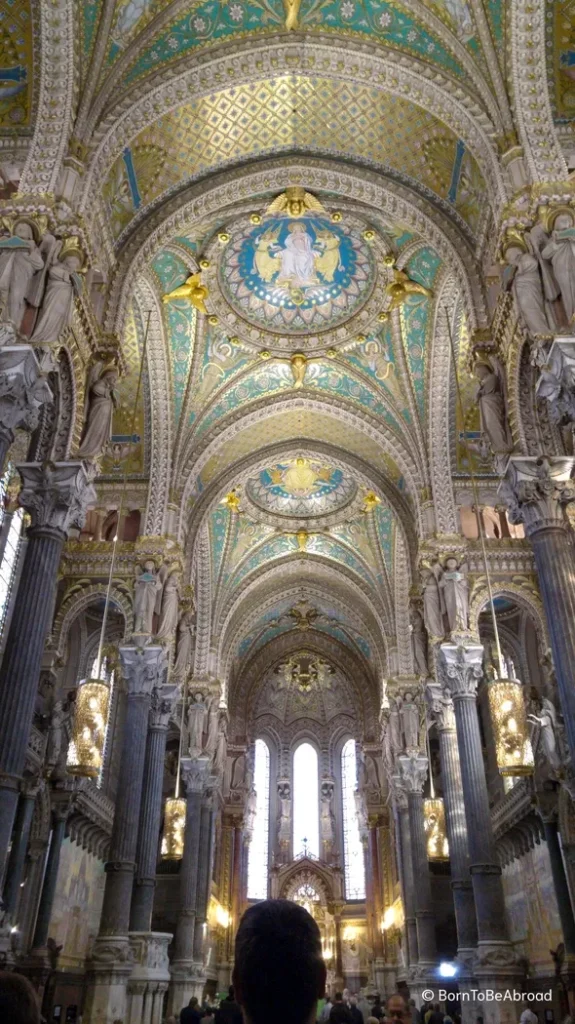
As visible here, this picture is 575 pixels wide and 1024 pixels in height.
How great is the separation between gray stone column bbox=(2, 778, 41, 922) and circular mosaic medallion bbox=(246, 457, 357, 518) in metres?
10.9

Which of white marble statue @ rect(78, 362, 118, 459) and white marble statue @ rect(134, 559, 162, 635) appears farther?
white marble statue @ rect(134, 559, 162, 635)

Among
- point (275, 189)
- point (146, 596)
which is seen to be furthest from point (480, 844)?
point (275, 189)

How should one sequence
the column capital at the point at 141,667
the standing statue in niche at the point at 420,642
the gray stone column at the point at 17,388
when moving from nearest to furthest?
the gray stone column at the point at 17,388 → the column capital at the point at 141,667 → the standing statue in niche at the point at 420,642

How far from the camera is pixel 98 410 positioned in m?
11.1

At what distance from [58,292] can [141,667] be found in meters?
7.98

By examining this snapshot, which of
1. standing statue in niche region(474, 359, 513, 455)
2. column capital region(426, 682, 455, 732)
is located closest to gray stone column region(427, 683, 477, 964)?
column capital region(426, 682, 455, 732)

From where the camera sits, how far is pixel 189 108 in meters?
12.5

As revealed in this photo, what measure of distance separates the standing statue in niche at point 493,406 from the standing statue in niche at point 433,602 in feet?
18.4

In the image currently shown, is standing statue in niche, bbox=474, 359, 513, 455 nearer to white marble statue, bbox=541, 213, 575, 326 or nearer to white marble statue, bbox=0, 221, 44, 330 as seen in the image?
white marble statue, bbox=541, 213, 575, 326

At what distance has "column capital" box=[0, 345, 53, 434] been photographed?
8648 millimetres

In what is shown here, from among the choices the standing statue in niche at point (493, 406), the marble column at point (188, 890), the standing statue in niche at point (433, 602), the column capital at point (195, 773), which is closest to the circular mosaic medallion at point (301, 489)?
the standing statue in niche at point (433, 602)

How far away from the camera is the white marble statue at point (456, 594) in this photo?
15422 mm

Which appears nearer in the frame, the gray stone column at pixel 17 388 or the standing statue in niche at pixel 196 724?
the gray stone column at pixel 17 388

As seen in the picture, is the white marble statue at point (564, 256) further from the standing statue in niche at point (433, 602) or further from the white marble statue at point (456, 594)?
the standing statue in niche at point (433, 602)
